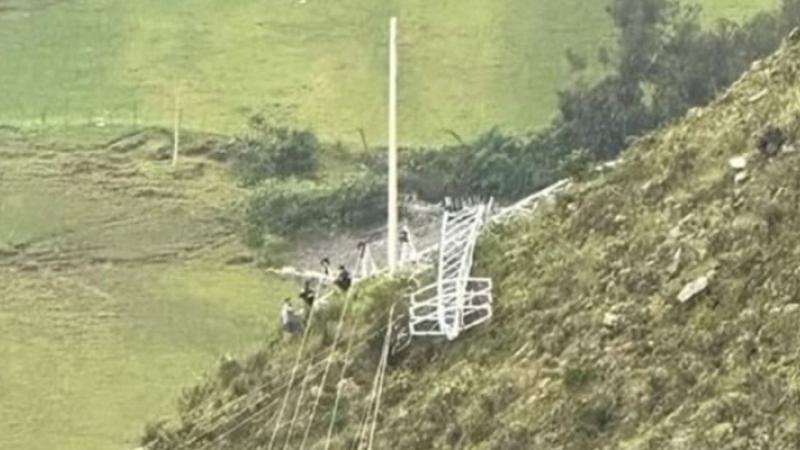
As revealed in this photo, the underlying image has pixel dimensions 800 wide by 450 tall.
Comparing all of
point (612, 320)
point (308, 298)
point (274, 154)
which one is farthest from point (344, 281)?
point (274, 154)

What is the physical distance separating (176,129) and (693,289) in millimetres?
42662

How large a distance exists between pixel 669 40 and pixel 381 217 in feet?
29.4

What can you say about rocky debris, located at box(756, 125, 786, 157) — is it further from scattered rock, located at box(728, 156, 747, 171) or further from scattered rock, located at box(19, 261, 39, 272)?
scattered rock, located at box(19, 261, 39, 272)

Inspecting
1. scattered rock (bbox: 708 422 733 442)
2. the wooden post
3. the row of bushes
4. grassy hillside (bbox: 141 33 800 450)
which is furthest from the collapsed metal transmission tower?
the wooden post

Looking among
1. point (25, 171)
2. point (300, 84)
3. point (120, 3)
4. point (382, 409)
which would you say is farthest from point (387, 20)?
point (382, 409)

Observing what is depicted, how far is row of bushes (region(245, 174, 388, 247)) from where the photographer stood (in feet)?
171

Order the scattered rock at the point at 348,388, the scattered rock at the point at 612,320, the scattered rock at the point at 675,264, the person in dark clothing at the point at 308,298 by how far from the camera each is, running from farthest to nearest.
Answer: the person in dark clothing at the point at 308,298, the scattered rock at the point at 348,388, the scattered rock at the point at 675,264, the scattered rock at the point at 612,320

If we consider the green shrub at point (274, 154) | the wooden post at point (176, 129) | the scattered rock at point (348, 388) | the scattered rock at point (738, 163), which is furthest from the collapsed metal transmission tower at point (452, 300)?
the wooden post at point (176, 129)

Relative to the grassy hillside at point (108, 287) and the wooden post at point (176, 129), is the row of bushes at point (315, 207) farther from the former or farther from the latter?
the wooden post at point (176, 129)

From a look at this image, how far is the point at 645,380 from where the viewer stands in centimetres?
1700

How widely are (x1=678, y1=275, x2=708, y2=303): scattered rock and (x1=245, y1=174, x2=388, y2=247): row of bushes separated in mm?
33894

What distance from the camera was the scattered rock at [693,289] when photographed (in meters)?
17.8

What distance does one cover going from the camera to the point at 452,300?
20906mm

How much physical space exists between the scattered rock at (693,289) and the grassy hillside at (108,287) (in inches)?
915
